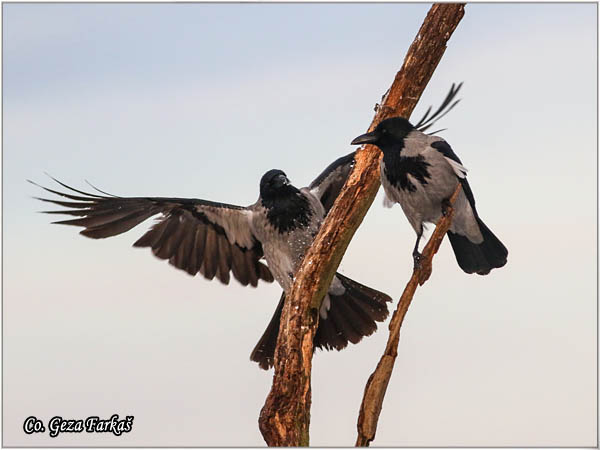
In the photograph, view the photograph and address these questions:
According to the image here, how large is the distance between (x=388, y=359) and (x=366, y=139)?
4.89ft

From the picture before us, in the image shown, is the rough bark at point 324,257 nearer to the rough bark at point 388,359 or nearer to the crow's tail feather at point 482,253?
the rough bark at point 388,359

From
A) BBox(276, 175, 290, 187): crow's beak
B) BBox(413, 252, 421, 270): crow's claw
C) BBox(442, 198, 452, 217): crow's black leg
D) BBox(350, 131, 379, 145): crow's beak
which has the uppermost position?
Result: BBox(350, 131, 379, 145): crow's beak

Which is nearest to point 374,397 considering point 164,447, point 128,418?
point 164,447

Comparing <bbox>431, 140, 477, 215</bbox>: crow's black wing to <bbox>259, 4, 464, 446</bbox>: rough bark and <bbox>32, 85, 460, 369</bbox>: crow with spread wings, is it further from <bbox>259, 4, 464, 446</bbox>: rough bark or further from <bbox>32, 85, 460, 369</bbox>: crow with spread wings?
<bbox>32, 85, 460, 369</bbox>: crow with spread wings

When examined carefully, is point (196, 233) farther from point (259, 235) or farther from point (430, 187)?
point (430, 187)

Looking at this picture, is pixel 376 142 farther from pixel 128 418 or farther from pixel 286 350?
pixel 128 418

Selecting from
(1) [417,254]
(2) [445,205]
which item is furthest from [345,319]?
(2) [445,205]

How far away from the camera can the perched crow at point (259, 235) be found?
5.79m

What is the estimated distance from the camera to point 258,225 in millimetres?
6000

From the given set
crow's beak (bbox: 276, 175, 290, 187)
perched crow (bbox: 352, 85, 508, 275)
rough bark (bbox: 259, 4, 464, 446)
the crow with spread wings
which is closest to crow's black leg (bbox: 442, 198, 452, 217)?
perched crow (bbox: 352, 85, 508, 275)

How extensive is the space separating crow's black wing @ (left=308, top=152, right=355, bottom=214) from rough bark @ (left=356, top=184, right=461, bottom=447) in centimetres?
167

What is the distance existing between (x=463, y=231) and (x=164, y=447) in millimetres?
2379

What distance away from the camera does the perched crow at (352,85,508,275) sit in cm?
484

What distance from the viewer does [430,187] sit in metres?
4.84
